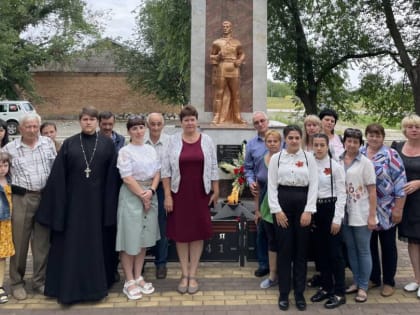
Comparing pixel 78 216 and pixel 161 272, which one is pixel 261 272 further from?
pixel 78 216

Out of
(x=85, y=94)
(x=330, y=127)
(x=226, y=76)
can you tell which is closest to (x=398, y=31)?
(x=226, y=76)

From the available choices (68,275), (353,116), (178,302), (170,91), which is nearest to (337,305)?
(178,302)

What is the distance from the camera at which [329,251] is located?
4.81 meters

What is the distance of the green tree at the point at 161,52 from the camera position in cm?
1734

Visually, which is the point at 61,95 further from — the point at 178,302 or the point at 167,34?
the point at 178,302

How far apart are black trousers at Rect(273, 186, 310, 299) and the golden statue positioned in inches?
205

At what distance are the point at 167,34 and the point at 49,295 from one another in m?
14.2

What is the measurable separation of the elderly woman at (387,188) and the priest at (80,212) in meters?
2.66

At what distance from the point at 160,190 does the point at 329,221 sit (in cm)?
187

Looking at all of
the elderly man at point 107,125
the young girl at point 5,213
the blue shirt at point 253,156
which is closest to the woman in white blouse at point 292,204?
the blue shirt at point 253,156

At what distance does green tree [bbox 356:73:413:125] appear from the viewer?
1683cm

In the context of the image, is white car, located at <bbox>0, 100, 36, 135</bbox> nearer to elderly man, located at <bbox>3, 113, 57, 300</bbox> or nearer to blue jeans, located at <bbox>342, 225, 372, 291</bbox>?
elderly man, located at <bbox>3, 113, 57, 300</bbox>

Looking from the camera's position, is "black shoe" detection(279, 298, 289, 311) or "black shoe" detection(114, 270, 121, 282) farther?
"black shoe" detection(114, 270, 121, 282)

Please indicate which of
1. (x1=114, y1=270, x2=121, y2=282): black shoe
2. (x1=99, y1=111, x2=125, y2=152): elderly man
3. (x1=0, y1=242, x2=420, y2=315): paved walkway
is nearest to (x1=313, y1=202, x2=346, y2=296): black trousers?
(x1=0, y1=242, x2=420, y2=315): paved walkway
